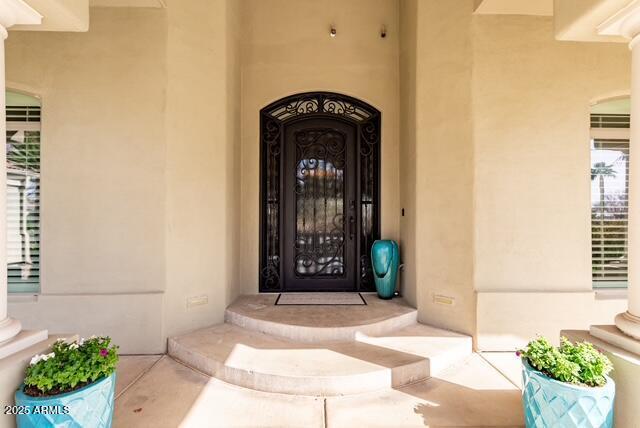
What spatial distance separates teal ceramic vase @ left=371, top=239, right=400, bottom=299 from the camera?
427 cm

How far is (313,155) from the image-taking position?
4688 millimetres

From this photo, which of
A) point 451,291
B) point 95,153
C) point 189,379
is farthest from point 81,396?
point 451,291

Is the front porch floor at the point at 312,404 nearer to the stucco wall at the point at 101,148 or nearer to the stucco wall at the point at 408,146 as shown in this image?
the stucco wall at the point at 101,148

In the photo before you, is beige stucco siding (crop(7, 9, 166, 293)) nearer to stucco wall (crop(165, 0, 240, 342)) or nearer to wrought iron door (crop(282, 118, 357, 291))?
stucco wall (crop(165, 0, 240, 342))

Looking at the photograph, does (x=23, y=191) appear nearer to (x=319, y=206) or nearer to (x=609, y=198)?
(x=319, y=206)

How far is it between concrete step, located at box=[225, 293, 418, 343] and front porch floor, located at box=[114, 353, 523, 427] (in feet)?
2.44

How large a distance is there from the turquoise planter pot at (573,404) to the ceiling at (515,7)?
10.7 ft

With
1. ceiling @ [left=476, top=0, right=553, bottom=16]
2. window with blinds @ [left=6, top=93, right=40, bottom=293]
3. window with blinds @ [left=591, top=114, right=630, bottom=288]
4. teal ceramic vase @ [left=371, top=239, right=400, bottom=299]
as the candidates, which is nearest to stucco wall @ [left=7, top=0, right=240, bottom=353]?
window with blinds @ [left=6, top=93, right=40, bottom=293]

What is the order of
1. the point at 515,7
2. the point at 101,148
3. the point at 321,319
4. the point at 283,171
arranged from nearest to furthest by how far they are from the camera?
1. the point at 515,7
2. the point at 101,148
3. the point at 321,319
4. the point at 283,171

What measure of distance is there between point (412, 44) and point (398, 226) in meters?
2.25

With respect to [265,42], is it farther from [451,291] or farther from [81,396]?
[81,396]

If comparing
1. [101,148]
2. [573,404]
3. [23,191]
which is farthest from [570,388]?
[23,191]

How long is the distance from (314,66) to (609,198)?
3.83 meters

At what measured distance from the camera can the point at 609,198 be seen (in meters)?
3.71
